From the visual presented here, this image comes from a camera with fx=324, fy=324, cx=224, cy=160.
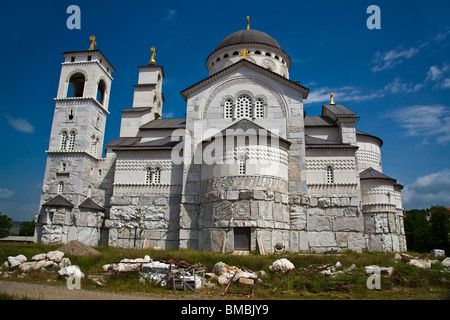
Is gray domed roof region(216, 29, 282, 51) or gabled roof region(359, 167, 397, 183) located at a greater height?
gray domed roof region(216, 29, 282, 51)

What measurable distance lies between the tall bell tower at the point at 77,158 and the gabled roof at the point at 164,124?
4302 mm

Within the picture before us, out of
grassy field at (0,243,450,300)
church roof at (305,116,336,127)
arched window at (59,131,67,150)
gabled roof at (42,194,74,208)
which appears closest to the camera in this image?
grassy field at (0,243,450,300)

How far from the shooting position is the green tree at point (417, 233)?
113 feet

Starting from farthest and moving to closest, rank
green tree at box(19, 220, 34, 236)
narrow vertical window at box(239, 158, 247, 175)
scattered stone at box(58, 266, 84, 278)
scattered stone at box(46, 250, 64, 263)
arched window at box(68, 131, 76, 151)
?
green tree at box(19, 220, 34, 236) < arched window at box(68, 131, 76, 151) < narrow vertical window at box(239, 158, 247, 175) < scattered stone at box(46, 250, 64, 263) < scattered stone at box(58, 266, 84, 278)

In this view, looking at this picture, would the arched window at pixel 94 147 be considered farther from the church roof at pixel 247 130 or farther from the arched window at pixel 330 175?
the arched window at pixel 330 175

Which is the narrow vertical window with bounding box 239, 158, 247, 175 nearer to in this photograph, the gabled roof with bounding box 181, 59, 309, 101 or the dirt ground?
the gabled roof with bounding box 181, 59, 309, 101

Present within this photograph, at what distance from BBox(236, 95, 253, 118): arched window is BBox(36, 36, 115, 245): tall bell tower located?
13.4 m

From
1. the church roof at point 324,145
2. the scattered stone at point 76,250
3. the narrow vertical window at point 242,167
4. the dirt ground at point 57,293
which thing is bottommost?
the dirt ground at point 57,293

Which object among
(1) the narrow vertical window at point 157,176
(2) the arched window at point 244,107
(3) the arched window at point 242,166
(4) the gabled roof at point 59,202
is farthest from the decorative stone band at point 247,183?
(4) the gabled roof at point 59,202

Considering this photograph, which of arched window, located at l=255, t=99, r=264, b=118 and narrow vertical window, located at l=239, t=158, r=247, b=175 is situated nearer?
narrow vertical window, located at l=239, t=158, r=247, b=175

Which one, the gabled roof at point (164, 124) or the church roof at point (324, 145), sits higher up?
the gabled roof at point (164, 124)

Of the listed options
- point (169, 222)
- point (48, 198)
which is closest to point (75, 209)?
point (48, 198)

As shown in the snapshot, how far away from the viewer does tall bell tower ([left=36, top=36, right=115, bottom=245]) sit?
25.0 m

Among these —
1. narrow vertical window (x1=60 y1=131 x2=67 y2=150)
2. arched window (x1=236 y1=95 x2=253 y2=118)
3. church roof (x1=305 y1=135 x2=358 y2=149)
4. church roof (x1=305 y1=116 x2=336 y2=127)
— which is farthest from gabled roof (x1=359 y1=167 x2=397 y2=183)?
narrow vertical window (x1=60 y1=131 x2=67 y2=150)
